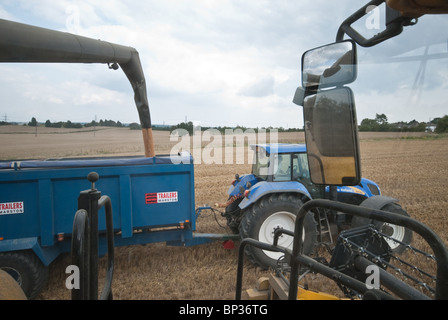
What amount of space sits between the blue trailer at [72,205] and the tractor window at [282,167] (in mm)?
1274

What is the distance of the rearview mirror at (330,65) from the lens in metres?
1.36

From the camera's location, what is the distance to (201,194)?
770 centimetres

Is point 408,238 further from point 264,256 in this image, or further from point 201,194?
point 201,194

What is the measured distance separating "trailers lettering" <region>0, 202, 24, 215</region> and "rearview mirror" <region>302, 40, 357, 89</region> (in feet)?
10.9

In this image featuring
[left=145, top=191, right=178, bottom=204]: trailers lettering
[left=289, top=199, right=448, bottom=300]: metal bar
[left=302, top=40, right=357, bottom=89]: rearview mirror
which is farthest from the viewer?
[left=145, top=191, right=178, bottom=204]: trailers lettering

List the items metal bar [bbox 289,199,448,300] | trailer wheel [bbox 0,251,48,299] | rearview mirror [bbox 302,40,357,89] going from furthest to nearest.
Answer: trailer wheel [bbox 0,251,48,299] < rearview mirror [bbox 302,40,357,89] < metal bar [bbox 289,199,448,300]

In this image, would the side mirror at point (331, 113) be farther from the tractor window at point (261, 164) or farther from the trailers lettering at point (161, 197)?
the tractor window at point (261, 164)

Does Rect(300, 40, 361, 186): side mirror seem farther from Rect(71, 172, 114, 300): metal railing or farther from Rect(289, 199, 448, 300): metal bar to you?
Rect(71, 172, 114, 300): metal railing

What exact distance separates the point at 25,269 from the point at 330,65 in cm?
358

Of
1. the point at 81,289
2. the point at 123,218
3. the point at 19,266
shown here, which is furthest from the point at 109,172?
the point at 81,289

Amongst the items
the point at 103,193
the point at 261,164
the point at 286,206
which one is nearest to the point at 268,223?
the point at 286,206

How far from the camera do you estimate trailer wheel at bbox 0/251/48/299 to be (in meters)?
3.12

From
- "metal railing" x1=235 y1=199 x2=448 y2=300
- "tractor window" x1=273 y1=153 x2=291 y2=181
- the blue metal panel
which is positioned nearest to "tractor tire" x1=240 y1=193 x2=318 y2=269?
"tractor window" x1=273 y1=153 x2=291 y2=181

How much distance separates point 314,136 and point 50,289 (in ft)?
11.8
